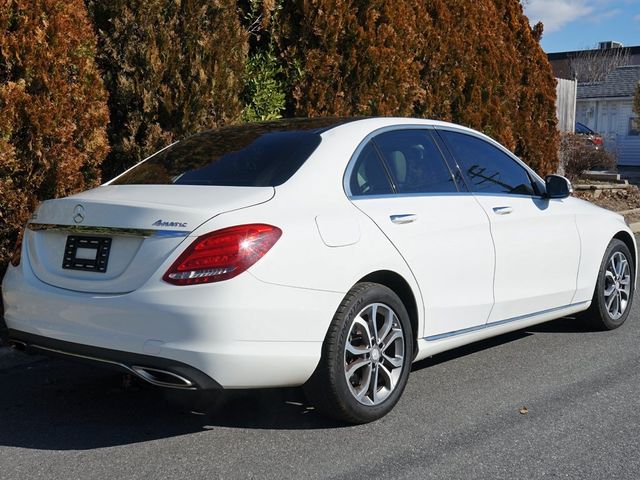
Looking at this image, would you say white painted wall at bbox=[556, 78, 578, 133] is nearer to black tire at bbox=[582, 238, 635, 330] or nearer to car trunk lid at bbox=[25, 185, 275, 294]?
black tire at bbox=[582, 238, 635, 330]

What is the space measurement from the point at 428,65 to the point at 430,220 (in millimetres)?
6308

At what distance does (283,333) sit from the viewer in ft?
13.5

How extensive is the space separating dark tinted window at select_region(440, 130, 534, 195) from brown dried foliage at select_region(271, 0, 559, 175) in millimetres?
3180

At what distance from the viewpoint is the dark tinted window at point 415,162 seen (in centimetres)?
510

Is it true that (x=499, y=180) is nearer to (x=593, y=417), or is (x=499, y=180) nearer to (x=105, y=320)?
(x=593, y=417)

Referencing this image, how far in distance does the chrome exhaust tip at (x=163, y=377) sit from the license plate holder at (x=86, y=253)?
0.51 m

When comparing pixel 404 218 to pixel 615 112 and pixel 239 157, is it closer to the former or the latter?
pixel 239 157

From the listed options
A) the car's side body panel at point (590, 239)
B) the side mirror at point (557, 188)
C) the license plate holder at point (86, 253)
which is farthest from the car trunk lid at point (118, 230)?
the car's side body panel at point (590, 239)

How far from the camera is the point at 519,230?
18.8 feet

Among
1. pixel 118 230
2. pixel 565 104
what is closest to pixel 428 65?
pixel 118 230

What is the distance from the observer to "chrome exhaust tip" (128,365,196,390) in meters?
4.01

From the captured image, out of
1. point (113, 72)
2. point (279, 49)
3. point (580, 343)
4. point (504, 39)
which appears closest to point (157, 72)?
point (113, 72)

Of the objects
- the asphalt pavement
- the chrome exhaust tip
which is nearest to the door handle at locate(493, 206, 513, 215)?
the asphalt pavement

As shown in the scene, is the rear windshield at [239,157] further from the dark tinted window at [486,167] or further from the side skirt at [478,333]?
the side skirt at [478,333]
